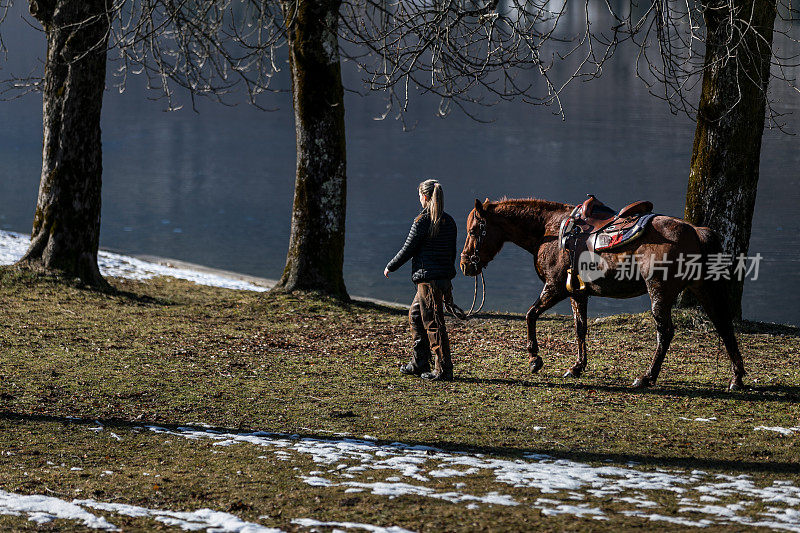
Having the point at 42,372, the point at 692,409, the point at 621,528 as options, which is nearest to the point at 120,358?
the point at 42,372

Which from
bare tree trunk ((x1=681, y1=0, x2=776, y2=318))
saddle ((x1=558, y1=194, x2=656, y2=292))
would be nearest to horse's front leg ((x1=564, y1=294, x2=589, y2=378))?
saddle ((x1=558, y1=194, x2=656, y2=292))

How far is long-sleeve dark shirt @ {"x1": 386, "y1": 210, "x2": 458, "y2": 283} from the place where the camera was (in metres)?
9.05

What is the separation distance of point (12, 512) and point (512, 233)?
5.89 metres

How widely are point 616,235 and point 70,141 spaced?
9.94 meters

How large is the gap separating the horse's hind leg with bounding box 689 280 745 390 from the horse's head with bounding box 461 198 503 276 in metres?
2.12

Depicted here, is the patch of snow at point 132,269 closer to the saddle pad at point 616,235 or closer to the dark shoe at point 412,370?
the dark shoe at point 412,370

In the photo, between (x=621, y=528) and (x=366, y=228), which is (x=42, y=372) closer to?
(x=621, y=528)

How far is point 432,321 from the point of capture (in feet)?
31.0

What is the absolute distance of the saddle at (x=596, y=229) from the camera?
29.6 feet

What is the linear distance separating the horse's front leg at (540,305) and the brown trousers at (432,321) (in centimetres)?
98

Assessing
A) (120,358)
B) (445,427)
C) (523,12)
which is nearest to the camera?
(445,427)

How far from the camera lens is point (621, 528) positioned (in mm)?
5191

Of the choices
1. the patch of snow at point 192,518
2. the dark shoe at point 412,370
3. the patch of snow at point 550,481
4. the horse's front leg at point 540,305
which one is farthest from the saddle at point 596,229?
the patch of snow at point 192,518

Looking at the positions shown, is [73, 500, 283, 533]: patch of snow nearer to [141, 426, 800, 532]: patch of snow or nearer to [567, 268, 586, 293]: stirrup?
[141, 426, 800, 532]: patch of snow
